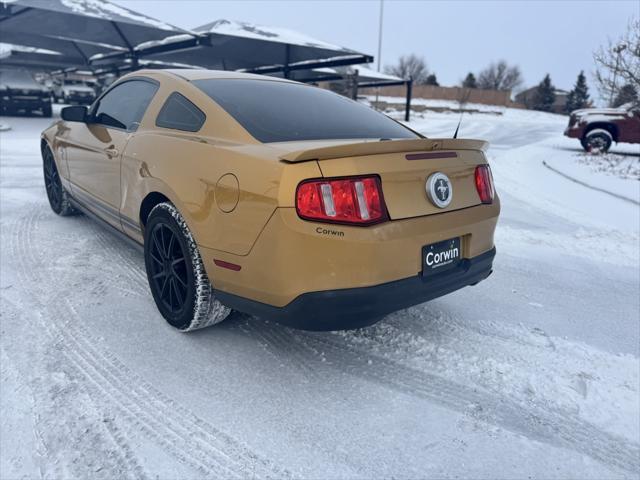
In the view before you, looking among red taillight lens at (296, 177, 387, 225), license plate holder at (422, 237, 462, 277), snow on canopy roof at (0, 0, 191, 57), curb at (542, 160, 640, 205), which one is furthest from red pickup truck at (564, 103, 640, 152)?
red taillight lens at (296, 177, 387, 225)

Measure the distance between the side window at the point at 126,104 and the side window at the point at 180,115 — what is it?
288mm

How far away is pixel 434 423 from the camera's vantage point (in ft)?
6.64

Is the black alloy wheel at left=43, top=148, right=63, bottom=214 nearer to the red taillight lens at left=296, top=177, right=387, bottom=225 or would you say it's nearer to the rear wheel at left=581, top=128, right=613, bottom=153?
the red taillight lens at left=296, top=177, right=387, bottom=225

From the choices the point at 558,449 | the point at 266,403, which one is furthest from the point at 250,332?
the point at 558,449

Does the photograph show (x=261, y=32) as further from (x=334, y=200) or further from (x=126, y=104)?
(x=334, y=200)

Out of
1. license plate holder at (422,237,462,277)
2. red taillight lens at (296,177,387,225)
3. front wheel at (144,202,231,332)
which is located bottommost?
front wheel at (144,202,231,332)

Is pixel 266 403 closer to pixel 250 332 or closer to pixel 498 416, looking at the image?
pixel 250 332

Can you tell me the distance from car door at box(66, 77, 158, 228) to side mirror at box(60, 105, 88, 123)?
1.9 inches

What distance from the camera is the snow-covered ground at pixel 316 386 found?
5.93 ft

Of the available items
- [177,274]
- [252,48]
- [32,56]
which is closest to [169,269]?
[177,274]

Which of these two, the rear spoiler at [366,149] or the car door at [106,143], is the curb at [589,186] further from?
the car door at [106,143]

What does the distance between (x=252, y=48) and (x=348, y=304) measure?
15.3 metres

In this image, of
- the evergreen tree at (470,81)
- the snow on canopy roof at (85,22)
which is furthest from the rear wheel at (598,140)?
the evergreen tree at (470,81)

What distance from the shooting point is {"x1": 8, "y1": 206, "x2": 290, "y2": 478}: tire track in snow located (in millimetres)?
1757
